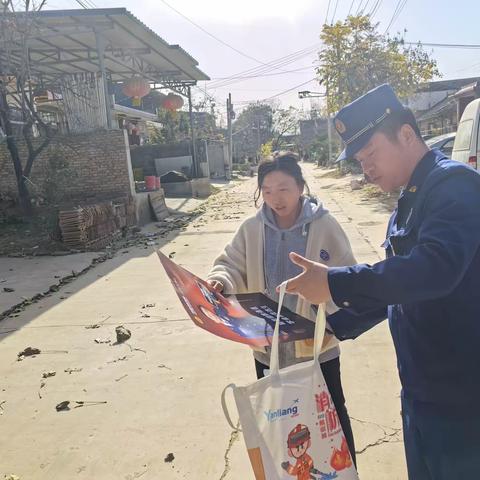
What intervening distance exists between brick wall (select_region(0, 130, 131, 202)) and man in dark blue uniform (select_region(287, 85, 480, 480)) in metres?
11.2

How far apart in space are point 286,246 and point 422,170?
910mm

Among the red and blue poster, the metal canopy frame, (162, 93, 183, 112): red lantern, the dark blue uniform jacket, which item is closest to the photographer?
A: the dark blue uniform jacket

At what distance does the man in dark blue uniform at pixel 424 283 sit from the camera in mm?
1144

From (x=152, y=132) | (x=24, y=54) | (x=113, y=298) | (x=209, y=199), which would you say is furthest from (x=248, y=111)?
(x=113, y=298)

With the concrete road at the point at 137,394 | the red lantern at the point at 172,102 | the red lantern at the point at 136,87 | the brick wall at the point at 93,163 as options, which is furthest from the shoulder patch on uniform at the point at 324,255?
the red lantern at the point at 172,102

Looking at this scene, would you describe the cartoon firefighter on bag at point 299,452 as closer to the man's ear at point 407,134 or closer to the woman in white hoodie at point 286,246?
the woman in white hoodie at point 286,246

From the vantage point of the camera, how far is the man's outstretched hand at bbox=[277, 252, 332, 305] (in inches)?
50.2

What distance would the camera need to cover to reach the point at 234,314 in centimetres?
179

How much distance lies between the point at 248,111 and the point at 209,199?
56.0 m

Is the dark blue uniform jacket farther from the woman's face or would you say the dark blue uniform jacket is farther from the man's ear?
the woman's face

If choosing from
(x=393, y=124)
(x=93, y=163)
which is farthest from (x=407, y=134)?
(x=93, y=163)

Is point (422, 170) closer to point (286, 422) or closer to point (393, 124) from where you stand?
point (393, 124)

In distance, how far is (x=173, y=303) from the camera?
18.5ft

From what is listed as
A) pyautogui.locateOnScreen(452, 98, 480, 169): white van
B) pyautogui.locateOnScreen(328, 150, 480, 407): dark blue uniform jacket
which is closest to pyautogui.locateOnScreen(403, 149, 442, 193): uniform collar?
pyautogui.locateOnScreen(328, 150, 480, 407): dark blue uniform jacket
